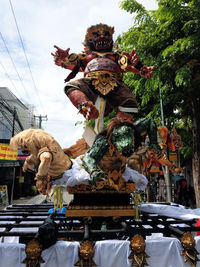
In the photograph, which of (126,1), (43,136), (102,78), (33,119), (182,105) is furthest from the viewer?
(33,119)

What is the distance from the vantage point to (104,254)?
186 centimetres

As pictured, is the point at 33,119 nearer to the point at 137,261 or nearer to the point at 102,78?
the point at 102,78

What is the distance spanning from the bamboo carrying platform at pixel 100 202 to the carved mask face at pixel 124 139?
2.24 ft

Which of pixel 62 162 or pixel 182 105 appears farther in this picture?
pixel 182 105

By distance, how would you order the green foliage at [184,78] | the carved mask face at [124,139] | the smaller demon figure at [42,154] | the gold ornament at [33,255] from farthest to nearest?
the green foliage at [184,78]
the smaller demon figure at [42,154]
the carved mask face at [124,139]
the gold ornament at [33,255]

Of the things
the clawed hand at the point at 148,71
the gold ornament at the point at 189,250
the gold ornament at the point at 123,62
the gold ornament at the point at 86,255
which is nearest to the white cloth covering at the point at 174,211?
the gold ornament at the point at 189,250

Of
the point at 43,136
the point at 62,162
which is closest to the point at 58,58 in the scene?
the point at 43,136

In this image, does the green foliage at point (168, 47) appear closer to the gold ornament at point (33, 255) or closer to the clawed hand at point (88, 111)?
the clawed hand at point (88, 111)

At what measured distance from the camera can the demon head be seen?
3.43 metres

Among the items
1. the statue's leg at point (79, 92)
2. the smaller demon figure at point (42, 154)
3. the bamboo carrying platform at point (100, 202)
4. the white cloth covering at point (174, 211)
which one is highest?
the statue's leg at point (79, 92)

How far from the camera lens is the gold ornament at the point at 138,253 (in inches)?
71.2

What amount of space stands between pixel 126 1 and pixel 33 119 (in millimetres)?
15785

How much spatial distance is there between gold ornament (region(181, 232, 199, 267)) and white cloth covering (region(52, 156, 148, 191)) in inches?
39.7

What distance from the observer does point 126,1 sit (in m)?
6.64
